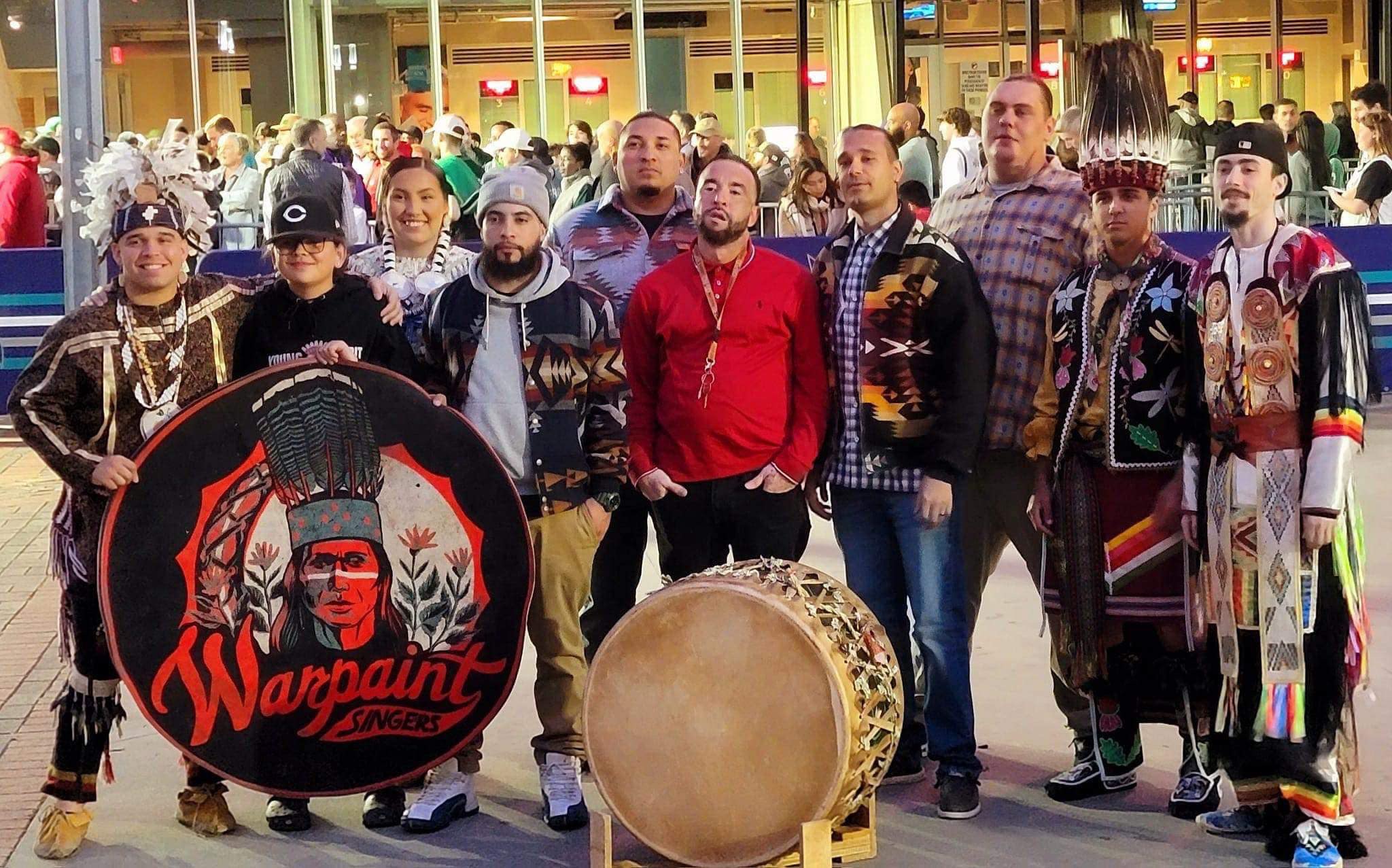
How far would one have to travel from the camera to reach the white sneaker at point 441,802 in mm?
5223

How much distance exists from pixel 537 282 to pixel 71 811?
1888 millimetres

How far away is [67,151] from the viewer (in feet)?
33.7

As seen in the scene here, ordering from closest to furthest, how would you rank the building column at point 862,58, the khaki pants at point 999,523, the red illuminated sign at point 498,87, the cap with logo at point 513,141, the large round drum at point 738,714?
the large round drum at point 738,714, the khaki pants at point 999,523, the cap with logo at point 513,141, the building column at point 862,58, the red illuminated sign at point 498,87

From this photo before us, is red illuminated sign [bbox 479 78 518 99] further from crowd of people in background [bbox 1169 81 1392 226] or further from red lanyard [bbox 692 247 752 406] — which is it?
red lanyard [bbox 692 247 752 406]

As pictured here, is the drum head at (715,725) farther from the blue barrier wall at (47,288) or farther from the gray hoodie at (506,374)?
the blue barrier wall at (47,288)

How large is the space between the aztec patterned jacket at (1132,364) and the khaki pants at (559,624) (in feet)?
4.43

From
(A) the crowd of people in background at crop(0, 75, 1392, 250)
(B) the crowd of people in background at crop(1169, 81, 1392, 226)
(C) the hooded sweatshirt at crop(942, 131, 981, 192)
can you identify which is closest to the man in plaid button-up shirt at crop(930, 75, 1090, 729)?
(A) the crowd of people in background at crop(0, 75, 1392, 250)

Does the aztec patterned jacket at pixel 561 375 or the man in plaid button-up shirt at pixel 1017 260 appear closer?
the aztec patterned jacket at pixel 561 375

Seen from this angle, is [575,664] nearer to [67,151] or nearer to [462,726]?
[462,726]

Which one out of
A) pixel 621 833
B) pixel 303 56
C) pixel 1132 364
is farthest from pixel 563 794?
pixel 303 56

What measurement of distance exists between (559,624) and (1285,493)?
1.98 m

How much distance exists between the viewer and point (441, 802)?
5.27m

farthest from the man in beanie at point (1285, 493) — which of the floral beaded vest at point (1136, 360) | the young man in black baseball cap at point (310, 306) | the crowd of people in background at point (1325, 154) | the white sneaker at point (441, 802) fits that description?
the crowd of people in background at point (1325, 154)

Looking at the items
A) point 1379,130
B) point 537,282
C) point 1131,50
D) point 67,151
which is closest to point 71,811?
point 537,282
